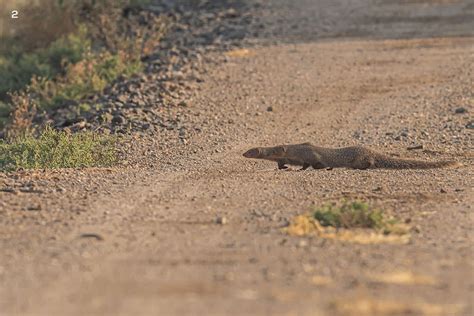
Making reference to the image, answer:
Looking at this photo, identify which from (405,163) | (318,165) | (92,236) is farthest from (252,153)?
(92,236)

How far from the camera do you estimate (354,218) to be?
8.26 m

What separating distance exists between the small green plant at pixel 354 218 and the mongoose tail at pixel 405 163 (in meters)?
3.19

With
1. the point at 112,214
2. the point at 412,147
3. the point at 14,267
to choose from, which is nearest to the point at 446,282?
the point at 14,267

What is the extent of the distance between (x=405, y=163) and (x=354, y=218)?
3.44 m

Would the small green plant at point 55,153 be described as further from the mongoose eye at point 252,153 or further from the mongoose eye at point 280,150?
the mongoose eye at point 280,150

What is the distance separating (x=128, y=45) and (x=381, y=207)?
1261 centimetres

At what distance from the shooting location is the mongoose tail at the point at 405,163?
37.9 ft

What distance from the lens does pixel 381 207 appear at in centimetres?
912

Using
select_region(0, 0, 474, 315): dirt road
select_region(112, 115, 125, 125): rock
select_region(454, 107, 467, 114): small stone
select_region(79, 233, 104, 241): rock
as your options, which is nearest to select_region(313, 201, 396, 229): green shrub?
select_region(0, 0, 474, 315): dirt road

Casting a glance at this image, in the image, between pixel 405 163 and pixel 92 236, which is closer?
pixel 92 236

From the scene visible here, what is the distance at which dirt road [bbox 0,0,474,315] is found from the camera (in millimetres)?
5957

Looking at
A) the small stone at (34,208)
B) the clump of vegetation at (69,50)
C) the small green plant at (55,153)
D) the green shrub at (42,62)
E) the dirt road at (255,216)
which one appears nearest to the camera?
the dirt road at (255,216)

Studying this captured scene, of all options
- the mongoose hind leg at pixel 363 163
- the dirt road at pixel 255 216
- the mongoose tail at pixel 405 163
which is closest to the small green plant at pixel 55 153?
the dirt road at pixel 255 216

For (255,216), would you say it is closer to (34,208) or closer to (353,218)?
(353,218)
